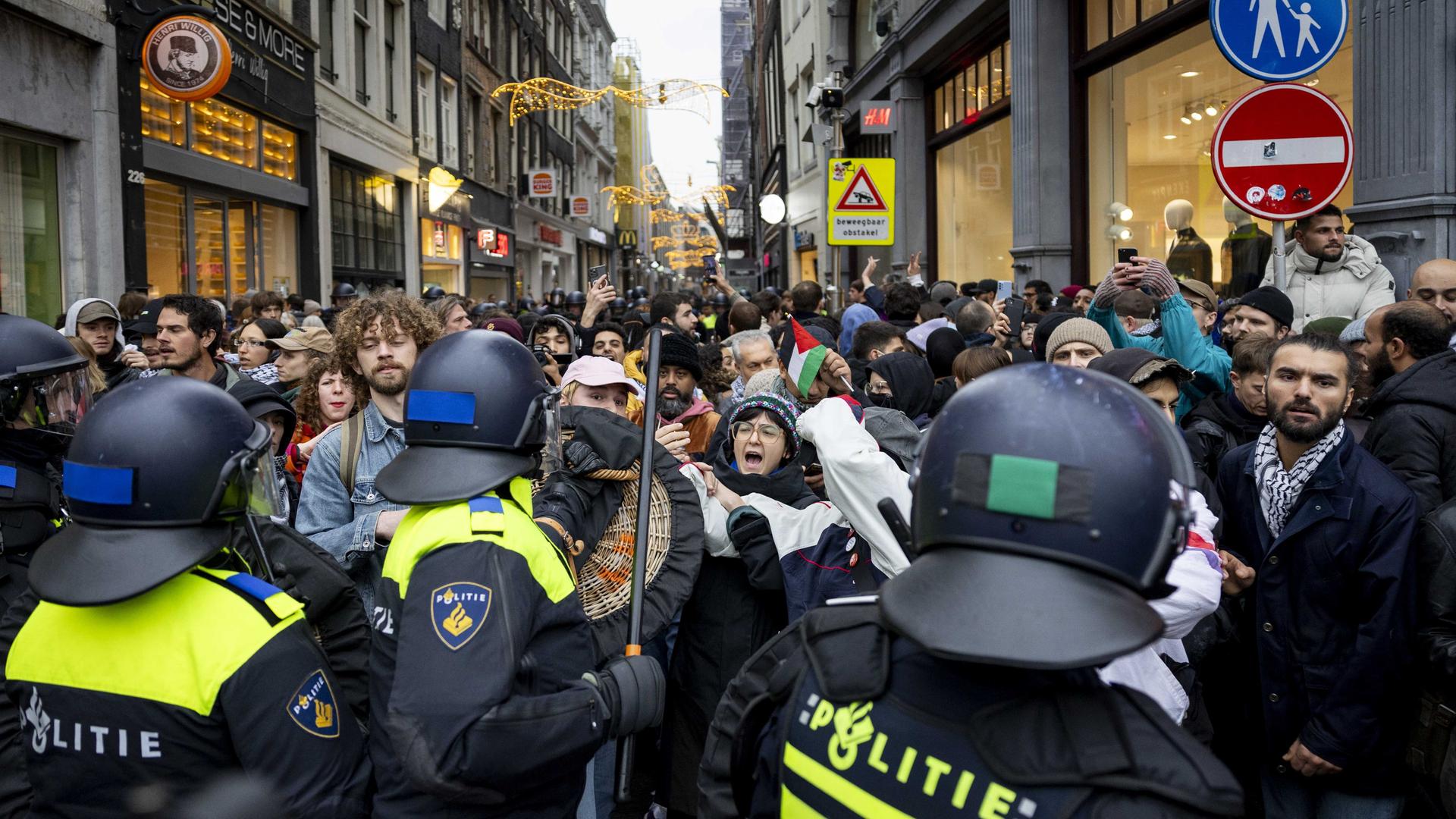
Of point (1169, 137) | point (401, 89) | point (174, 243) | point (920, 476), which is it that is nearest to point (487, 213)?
point (401, 89)

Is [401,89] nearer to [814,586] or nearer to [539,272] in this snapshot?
[539,272]

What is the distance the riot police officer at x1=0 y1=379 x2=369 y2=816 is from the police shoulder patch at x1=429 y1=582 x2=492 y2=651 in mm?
261

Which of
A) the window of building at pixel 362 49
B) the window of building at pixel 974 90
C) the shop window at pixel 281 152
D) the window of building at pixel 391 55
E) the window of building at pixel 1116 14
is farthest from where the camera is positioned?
the window of building at pixel 391 55

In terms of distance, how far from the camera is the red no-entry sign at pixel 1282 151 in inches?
193

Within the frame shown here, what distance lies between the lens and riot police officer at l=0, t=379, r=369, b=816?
196 cm

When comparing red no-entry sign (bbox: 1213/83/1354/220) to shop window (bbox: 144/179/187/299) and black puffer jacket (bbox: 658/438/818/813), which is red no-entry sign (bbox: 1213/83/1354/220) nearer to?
black puffer jacket (bbox: 658/438/818/813)

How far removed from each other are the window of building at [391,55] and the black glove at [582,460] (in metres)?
21.4

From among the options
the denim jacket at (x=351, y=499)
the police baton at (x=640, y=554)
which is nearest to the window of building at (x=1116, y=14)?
the police baton at (x=640, y=554)

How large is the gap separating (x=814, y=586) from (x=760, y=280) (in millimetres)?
41416

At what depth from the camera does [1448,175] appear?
19.3ft

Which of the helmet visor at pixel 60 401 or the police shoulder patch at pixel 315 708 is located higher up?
the helmet visor at pixel 60 401

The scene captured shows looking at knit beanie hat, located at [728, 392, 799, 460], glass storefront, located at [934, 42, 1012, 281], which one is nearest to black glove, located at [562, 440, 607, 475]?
knit beanie hat, located at [728, 392, 799, 460]

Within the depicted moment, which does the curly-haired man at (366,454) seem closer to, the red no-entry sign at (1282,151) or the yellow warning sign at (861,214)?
the red no-entry sign at (1282,151)

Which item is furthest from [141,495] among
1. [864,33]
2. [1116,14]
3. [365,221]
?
[864,33]
